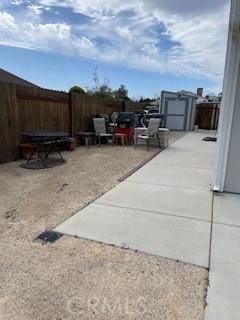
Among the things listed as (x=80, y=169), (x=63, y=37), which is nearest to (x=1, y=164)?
(x=80, y=169)

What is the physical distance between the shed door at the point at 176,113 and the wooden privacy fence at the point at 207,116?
2.77 metres

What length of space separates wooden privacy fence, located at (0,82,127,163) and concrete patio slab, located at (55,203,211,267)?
3628 millimetres

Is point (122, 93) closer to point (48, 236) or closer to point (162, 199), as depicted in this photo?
point (162, 199)

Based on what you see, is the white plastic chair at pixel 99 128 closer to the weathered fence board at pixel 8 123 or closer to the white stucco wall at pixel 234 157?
the weathered fence board at pixel 8 123

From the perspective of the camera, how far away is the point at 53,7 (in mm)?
8281

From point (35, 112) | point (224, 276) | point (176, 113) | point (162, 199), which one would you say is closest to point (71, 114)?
point (35, 112)

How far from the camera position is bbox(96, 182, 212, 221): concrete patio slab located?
3.50 meters

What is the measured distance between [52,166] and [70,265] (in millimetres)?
3977

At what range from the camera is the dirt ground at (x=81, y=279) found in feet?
5.77

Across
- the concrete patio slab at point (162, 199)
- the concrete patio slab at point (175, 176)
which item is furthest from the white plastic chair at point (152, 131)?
the concrete patio slab at point (162, 199)

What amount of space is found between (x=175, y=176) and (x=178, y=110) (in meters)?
12.3

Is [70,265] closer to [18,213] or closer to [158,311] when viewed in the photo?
[158,311]

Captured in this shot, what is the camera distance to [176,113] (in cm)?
1688

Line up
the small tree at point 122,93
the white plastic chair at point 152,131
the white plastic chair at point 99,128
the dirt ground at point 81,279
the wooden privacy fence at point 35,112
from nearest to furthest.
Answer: the dirt ground at point 81,279, the wooden privacy fence at point 35,112, the white plastic chair at point 152,131, the white plastic chair at point 99,128, the small tree at point 122,93
